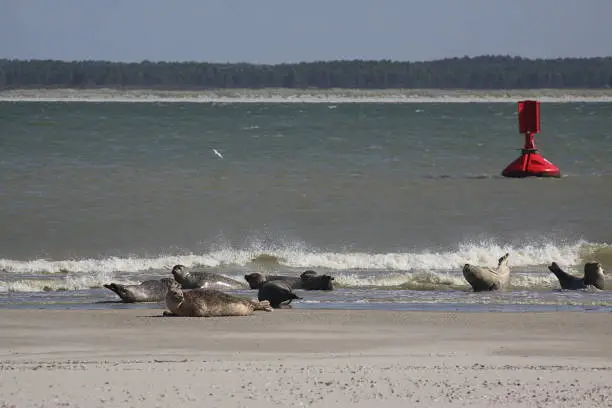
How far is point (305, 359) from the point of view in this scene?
9609mm

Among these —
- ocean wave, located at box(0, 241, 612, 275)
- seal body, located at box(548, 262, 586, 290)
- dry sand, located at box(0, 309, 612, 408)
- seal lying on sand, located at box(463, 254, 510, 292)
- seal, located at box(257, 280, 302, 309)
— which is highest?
dry sand, located at box(0, 309, 612, 408)

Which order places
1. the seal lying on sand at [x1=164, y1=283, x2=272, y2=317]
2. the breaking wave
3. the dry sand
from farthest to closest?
the breaking wave → the seal lying on sand at [x1=164, y1=283, x2=272, y2=317] → the dry sand

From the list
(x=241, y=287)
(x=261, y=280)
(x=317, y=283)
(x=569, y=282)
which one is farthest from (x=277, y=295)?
(x=569, y=282)

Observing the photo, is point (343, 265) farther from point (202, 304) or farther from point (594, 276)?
point (202, 304)

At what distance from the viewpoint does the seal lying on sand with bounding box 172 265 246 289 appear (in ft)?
48.9

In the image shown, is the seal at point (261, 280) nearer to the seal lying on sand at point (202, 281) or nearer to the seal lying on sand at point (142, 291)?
the seal lying on sand at point (202, 281)

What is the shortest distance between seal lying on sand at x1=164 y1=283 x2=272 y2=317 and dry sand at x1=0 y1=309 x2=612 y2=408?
0.51ft

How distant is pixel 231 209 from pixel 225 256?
20.7 feet

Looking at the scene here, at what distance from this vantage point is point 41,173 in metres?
33.0

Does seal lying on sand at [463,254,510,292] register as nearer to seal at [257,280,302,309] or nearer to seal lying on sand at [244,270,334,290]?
seal lying on sand at [244,270,334,290]

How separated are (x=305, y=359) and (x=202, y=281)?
17.8 feet

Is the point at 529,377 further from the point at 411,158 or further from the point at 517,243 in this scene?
the point at 411,158

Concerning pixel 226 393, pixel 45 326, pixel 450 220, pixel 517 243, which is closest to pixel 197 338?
pixel 45 326

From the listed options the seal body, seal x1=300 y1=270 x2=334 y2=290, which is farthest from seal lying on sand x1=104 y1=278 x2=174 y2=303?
the seal body
